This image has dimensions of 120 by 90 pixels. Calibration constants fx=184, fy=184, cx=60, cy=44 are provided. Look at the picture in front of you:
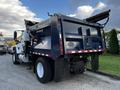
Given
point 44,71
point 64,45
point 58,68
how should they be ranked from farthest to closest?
point 44,71
point 58,68
point 64,45

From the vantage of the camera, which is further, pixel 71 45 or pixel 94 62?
pixel 94 62

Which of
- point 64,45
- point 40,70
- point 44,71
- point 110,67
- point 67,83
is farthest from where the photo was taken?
point 110,67

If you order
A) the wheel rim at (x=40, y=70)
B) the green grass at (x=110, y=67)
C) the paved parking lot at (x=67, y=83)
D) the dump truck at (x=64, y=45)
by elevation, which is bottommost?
the paved parking lot at (x=67, y=83)

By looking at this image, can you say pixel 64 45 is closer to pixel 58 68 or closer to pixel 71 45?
pixel 71 45

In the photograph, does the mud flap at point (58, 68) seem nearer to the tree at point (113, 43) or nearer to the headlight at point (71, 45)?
the headlight at point (71, 45)

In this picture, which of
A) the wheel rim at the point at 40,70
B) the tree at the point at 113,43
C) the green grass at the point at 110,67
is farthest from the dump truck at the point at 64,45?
the tree at the point at 113,43

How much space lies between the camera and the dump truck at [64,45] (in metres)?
6.32

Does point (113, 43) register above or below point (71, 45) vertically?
above

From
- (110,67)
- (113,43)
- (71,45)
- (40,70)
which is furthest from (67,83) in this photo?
(113,43)

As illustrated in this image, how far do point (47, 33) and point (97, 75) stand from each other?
3007mm

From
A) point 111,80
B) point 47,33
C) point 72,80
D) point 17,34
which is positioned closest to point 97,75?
point 111,80

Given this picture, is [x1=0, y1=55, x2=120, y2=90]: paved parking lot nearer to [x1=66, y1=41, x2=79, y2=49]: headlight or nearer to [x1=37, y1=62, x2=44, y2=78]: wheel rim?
[x1=37, y1=62, x2=44, y2=78]: wheel rim

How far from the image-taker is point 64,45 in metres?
6.19

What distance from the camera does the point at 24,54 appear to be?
370 inches
